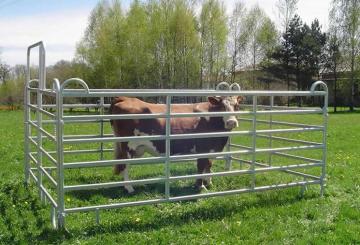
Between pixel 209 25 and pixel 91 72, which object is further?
pixel 91 72

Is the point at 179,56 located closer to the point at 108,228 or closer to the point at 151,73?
the point at 151,73

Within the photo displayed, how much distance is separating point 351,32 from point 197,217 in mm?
45795

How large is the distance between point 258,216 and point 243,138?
952 cm

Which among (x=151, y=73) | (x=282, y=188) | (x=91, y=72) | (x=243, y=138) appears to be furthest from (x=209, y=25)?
(x=282, y=188)

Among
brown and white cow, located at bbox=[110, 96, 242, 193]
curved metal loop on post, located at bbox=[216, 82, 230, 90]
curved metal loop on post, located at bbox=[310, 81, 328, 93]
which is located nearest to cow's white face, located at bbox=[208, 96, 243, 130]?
brown and white cow, located at bbox=[110, 96, 242, 193]

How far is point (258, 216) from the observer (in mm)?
6730

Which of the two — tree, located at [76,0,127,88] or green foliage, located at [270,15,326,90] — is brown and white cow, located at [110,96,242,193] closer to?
tree, located at [76,0,127,88]

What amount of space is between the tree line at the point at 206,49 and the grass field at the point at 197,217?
1401 inches

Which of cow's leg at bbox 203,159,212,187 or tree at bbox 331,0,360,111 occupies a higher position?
tree at bbox 331,0,360,111

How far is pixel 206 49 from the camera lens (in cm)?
4400

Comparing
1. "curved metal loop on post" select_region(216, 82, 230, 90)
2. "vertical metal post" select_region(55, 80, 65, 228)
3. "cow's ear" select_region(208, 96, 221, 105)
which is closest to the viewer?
"vertical metal post" select_region(55, 80, 65, 228)

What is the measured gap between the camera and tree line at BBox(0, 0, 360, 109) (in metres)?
43.8

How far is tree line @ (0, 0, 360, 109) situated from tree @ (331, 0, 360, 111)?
10cm

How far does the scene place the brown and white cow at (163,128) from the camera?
8117 mm
